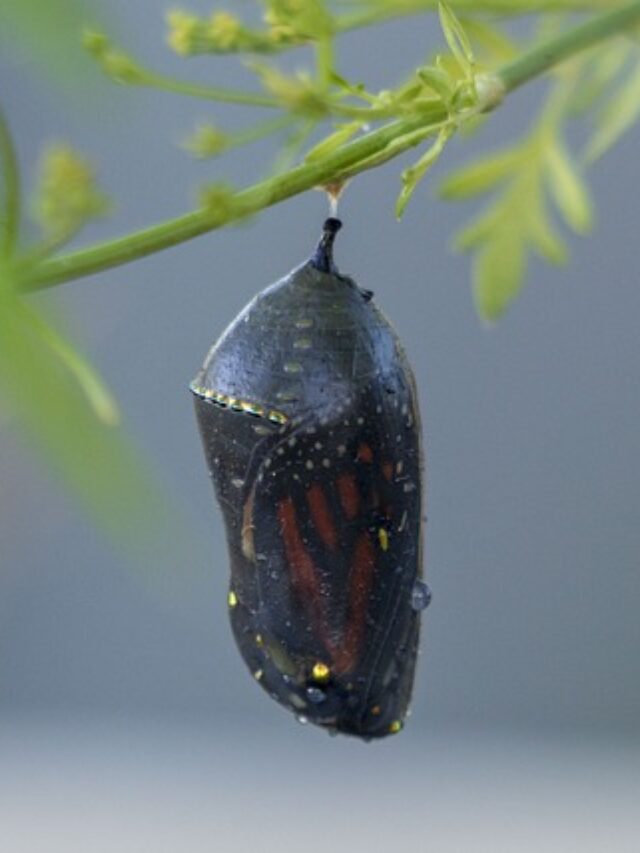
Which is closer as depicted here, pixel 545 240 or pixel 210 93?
pixel 210 93

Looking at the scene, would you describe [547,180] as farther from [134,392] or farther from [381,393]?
[134,392]

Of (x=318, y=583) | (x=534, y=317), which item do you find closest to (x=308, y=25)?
(x=318, y=583)

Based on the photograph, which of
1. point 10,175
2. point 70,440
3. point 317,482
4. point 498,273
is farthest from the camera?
point 498,273

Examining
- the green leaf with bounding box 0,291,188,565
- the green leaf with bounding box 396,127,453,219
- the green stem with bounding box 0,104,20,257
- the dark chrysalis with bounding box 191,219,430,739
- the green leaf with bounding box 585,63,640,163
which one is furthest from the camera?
the green leaf with bounding box 585,63,640,163

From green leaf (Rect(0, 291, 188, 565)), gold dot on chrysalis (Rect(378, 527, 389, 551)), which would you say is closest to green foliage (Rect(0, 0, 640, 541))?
green leaf (Rect(0, 291, 188, 565))

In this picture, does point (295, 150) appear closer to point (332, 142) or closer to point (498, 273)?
point (332, 142)

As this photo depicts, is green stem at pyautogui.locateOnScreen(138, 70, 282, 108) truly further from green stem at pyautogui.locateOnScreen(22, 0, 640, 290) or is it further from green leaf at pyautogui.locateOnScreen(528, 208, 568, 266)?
green leaf at pyautogui.locateOnScreen(528, 208, 568, 266)

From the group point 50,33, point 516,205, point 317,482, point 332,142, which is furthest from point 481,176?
point 50,33
